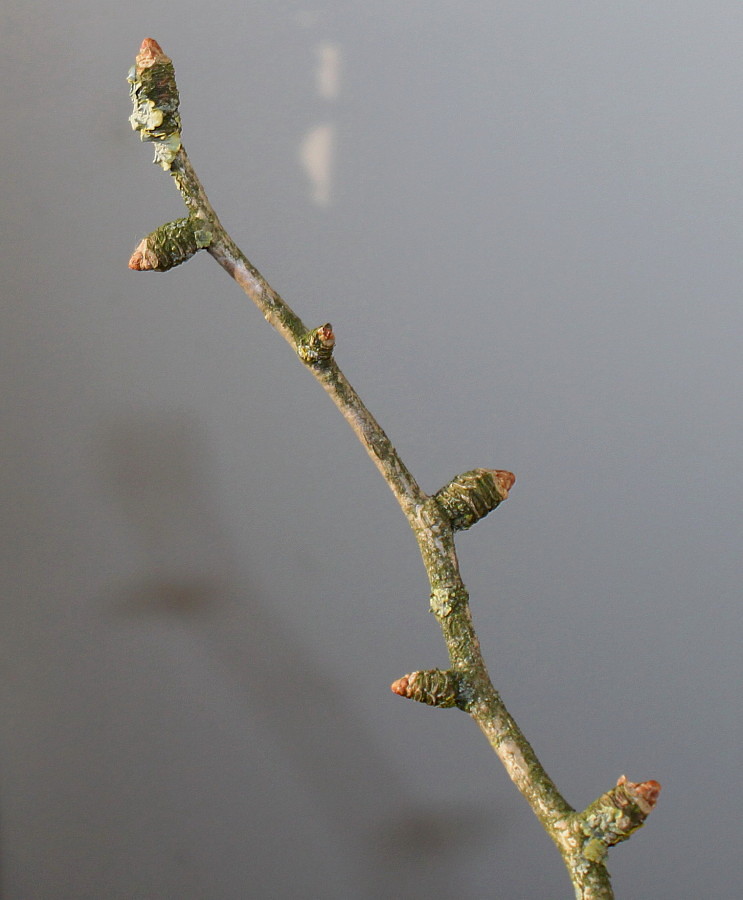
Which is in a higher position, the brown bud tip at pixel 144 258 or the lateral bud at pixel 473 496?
the brown bud tip at pixel 144 258

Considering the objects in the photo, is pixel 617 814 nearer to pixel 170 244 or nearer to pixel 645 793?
pixel 645 793

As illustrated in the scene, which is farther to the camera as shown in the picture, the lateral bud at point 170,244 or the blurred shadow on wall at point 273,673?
the blurred shadow on wall at point 273,673

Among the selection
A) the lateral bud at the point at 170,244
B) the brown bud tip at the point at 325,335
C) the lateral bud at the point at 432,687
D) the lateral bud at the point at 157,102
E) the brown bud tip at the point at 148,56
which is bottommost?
the lateral bud at the point at 432,687

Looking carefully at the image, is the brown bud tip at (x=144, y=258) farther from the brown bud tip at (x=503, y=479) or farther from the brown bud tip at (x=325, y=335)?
the brown bud tip at (x=503, y=479)

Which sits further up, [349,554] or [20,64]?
[20,64]

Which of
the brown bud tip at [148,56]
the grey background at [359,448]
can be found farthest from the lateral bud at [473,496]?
the grey background at [359,448]

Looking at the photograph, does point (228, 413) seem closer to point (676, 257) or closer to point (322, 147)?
point (322, 147)

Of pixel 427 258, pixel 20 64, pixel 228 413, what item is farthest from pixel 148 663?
pixel 20 64

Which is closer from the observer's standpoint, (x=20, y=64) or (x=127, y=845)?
(x=20, y=64)
